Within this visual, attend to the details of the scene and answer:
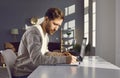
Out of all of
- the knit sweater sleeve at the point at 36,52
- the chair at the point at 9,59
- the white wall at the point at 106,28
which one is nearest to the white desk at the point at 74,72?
the knit sweater sleeve at the point at 36,52

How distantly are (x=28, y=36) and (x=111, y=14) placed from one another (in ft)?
6.11

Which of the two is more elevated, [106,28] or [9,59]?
[106,28]

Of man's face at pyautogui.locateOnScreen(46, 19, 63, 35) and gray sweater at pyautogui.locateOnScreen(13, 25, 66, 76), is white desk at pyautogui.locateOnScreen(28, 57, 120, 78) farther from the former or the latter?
man's face at pyautogui.locateOnScreen(46, 19, 63, 35)

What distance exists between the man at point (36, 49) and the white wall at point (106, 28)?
5.25 feet

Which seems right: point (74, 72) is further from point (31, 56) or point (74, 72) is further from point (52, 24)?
point (52, 24)

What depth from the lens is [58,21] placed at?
2334mm

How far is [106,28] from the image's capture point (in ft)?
12.5

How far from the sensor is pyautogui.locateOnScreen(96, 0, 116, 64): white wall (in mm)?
3783

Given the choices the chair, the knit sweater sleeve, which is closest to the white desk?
the knit sweater sleeve

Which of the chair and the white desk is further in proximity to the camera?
the chair

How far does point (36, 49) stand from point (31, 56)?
0.26ft

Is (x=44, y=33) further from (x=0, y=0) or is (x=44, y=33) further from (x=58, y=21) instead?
(x=0, y=0)

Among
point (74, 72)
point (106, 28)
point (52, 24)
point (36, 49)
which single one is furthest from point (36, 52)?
point (106, 28)

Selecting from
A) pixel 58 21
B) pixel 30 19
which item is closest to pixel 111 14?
pixel 58 21
